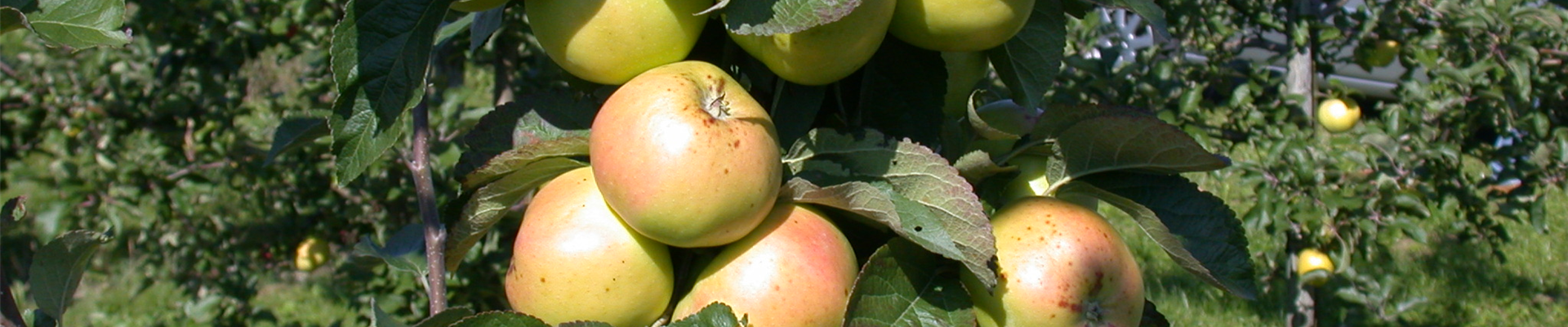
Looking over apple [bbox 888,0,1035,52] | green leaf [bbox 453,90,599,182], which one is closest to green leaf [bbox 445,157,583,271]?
green leaf [bbox 453,90,599,182]

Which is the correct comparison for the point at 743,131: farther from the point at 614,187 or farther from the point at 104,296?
the point at 104,296

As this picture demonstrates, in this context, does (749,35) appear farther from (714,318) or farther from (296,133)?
(296,133)

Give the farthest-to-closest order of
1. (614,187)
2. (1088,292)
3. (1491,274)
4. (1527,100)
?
(1491,274), (1527,100), (1088,292), (614,187)

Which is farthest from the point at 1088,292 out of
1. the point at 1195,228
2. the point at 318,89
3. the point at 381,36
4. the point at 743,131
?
the point at 318,89

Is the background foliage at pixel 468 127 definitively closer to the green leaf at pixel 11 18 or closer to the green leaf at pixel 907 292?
the green leaf at pixel 11 18

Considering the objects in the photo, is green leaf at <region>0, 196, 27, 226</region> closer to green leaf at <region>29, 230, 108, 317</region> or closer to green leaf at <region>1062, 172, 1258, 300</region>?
green leaf at <region>29, 230, 108, 317</region>

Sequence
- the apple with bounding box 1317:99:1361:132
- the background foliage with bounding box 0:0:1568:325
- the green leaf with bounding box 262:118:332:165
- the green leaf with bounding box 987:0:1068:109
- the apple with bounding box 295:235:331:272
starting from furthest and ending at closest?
the apple with bounding box 1317:99:1361:132 < the apple with bounding box 295:235:331:272 < the background foliage with bounding box 0:0:1568:325 < the green leaf with bounding box 262:118:332:165 < the green leaf with bounding box 987:0:1068:109

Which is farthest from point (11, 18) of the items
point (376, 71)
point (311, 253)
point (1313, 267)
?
point (1313, 267)

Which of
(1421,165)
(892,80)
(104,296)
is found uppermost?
(892,80)
